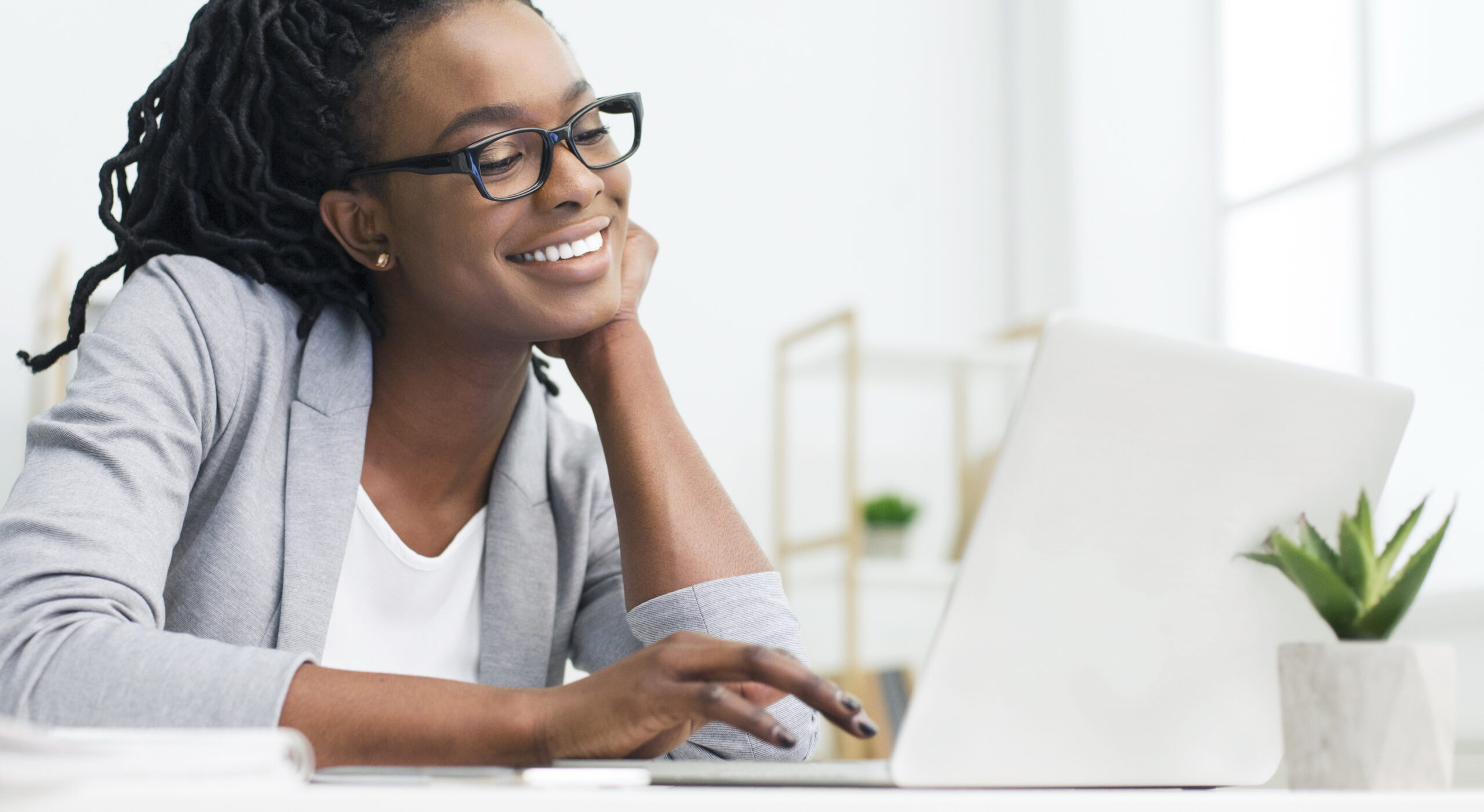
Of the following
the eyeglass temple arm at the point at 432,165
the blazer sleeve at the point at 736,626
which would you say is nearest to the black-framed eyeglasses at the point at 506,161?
the eyeglass temple arm at the point at 432,165

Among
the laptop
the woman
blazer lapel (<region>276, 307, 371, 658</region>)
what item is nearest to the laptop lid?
the laptop

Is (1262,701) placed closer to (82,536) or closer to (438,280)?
(82,536)

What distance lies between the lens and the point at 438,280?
124 centimetres

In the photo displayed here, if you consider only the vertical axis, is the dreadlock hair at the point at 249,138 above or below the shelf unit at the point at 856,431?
above

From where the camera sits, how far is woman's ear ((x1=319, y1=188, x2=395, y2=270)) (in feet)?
4.18

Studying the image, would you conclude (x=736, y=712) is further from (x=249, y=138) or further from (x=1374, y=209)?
(x=1374, y=209)

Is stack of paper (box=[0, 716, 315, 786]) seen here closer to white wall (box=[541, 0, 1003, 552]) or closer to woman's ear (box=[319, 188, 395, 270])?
woman's ear (box=[319, 188, 395, 270])

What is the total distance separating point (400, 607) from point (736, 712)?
0.71m

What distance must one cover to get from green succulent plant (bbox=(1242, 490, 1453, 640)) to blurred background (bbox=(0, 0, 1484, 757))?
2.24 m

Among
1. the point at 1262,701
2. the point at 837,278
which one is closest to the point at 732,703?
the point at 1262,701

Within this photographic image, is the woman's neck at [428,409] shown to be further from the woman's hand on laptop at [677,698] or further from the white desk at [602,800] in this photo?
the white desk at [602,800]

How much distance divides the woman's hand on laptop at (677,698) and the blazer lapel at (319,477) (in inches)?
17.5

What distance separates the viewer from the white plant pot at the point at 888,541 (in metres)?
3.18

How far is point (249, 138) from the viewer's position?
1.22m
